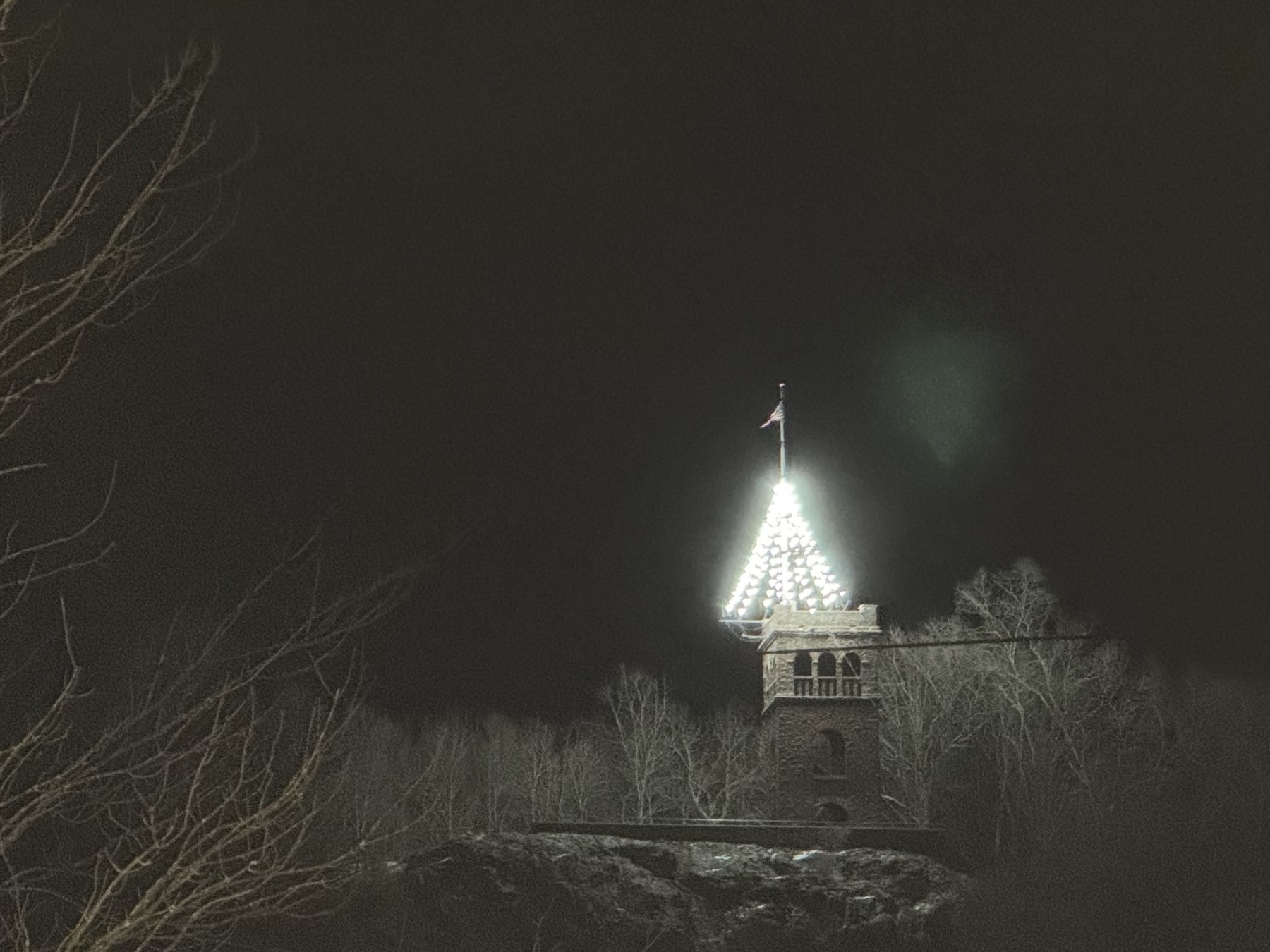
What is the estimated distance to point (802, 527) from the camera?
51.0 metres

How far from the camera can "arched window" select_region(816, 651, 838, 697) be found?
49062mm

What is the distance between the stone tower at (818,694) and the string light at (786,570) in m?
0.03

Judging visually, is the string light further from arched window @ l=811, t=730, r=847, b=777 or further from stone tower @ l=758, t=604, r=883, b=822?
arched window @ l=811, t=730, r=847, b=777

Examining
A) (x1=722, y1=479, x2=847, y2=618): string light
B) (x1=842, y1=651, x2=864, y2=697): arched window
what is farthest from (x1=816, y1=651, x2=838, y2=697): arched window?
(x1=722, y1=479, x2=847, y2=618): string light

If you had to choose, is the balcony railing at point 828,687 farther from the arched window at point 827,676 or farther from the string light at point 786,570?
the string light at point 786,570

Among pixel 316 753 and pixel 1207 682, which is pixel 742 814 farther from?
pixel 316 753

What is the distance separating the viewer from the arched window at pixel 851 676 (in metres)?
49.2

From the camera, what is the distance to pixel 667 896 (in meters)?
44.7

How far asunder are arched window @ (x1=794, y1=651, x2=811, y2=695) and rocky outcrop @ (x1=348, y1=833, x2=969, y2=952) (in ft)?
18.7

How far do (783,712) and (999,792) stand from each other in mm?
7118

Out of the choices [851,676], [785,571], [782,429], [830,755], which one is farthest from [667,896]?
[782,429]

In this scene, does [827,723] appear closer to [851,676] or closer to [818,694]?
[818,694]

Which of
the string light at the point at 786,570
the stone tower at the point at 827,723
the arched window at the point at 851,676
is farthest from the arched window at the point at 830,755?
the string light at the point at 786,570

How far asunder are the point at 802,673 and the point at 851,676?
5.72ft
